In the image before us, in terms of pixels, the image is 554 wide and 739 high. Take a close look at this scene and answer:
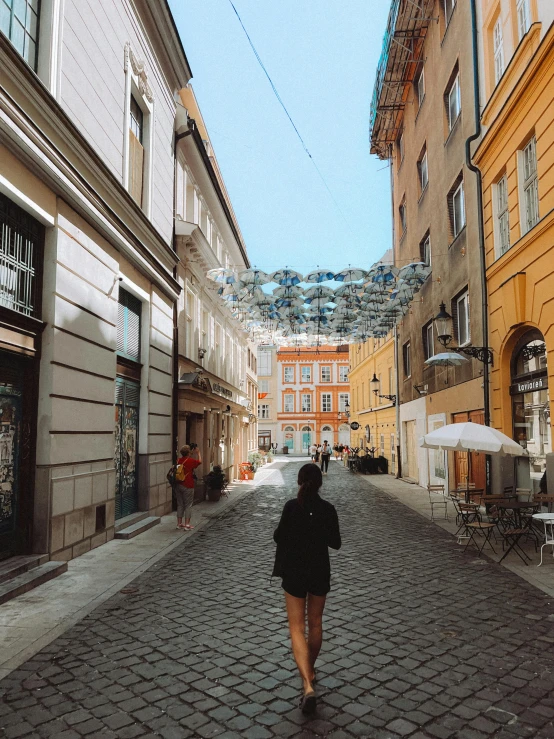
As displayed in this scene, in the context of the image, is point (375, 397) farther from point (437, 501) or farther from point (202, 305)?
point (437, 501)

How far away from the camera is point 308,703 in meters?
3.91

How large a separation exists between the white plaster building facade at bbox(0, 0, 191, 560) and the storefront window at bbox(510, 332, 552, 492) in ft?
26.6

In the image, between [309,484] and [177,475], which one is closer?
[309,484]

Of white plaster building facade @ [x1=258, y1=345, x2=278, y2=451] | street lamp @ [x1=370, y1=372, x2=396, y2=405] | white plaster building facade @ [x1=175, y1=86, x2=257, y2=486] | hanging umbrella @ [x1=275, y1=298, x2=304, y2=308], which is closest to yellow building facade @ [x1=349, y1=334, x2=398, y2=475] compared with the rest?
street lamp @ [x1=370, y1=372, x2=396, y2=405]

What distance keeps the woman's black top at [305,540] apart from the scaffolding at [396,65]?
19858 mm

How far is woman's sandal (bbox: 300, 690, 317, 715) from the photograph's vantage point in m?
3.91

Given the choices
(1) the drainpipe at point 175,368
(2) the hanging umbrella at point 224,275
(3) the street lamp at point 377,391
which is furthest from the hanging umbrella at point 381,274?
(3) the street lamp at point 377,391

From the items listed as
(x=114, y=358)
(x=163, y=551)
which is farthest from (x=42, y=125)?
(x=163, y=551)

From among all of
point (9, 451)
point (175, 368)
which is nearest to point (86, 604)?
point (9, 451)

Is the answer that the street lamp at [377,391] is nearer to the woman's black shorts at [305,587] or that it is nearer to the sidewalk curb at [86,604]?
the sidewalk curb at [86,604]

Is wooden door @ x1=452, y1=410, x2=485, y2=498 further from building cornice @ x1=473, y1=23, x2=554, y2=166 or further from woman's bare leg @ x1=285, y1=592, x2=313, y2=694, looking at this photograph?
woman's bare leg @ x1=285, y1=592, x2=313, y2=694

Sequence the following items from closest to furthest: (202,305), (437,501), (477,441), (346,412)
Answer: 1. (477,441)
2. (437,501)
3. (202,305)
4. (346,412)

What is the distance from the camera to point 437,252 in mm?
19203

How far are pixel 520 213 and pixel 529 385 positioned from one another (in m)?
3.63
